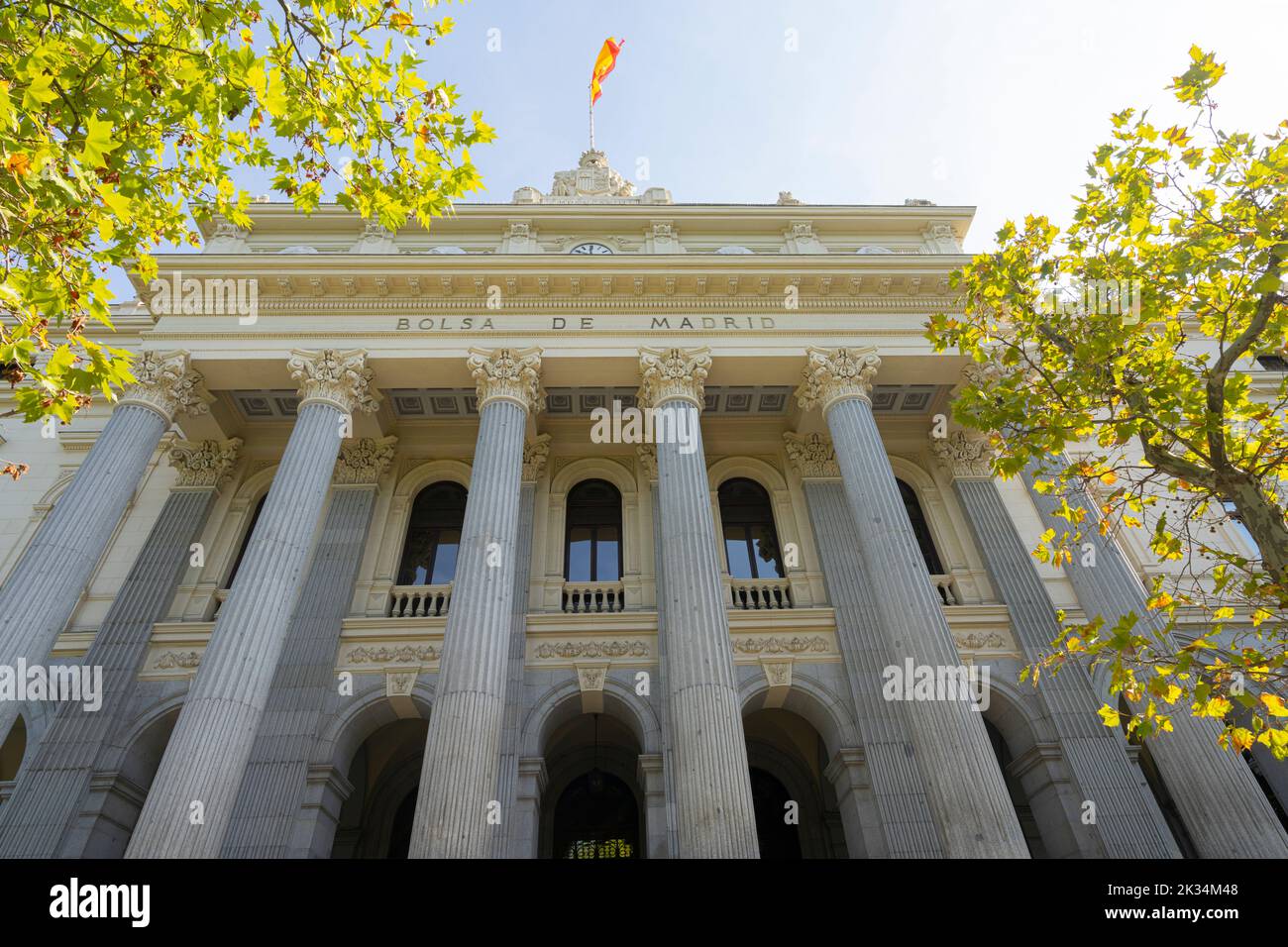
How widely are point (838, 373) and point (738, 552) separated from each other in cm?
437

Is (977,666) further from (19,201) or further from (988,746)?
(19,201)

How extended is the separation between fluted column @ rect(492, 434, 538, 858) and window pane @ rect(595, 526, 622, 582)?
5.24 ft

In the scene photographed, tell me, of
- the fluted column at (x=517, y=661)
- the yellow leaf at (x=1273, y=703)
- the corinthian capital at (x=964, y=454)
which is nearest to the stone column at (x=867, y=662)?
the corinthian capital at (x=964, y=454)

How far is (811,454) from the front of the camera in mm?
16172

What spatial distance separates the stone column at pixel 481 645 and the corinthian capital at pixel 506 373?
0.02 metres

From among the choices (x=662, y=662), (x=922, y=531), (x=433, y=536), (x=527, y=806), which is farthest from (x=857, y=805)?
(x=433, y=536)

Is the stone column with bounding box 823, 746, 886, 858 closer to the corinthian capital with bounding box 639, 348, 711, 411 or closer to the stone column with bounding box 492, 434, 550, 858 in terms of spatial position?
the stone column with bounding box 492, 434, 550, 858

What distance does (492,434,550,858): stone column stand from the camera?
11340mm

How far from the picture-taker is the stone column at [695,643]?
8.81 metres

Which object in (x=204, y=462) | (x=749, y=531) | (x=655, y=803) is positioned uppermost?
(x=204, y=462)

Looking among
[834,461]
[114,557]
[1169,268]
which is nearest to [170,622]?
[114,557]

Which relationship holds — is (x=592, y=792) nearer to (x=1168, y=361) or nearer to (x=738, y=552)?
(x=738, y=552)

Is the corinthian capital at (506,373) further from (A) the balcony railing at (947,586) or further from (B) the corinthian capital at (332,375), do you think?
(A) the balcony railing at (947,586)

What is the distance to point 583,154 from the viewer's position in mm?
20250
